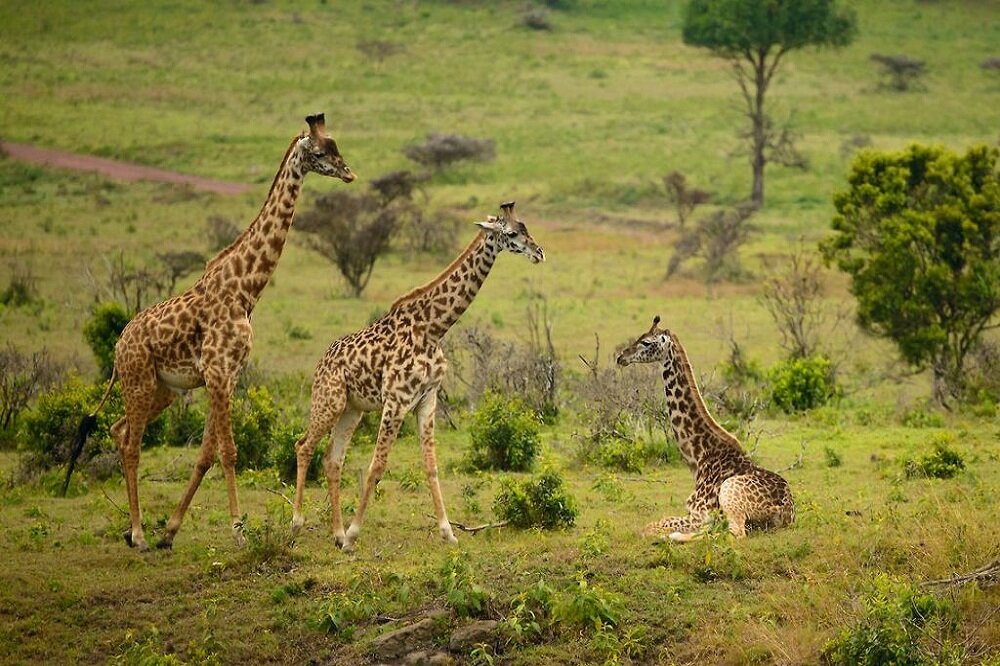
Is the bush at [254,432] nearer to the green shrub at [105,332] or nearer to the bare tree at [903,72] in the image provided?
the green shrub at [105,332]

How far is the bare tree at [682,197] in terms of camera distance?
3494cm

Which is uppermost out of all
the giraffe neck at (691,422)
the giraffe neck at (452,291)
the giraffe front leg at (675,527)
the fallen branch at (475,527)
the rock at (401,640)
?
the giraffe neck at (452,291)

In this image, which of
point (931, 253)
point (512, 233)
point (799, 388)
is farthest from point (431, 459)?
point (931, 253)

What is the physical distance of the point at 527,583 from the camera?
10242 millimetres

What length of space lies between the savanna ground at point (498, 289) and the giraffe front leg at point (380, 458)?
209mm

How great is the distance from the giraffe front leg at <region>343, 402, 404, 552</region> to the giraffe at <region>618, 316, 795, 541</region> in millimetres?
2131

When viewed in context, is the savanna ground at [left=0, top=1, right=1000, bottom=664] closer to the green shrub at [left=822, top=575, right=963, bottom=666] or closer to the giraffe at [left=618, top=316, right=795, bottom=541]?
the green shrub at [left=822, top=575, right=963, bottom=666]

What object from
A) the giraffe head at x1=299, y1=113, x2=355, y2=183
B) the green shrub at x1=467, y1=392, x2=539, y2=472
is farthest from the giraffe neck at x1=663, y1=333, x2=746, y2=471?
the giraffe head at x1=299, y1=113, x2=355, y2=183

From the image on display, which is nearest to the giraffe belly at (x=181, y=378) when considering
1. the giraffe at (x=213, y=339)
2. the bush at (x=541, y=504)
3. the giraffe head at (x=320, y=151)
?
the giraffe at (x=213, y=339)

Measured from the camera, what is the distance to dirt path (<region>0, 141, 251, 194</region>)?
38250mm

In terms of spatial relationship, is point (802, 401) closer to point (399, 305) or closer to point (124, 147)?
point (399, 305)

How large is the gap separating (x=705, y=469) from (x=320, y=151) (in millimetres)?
4009

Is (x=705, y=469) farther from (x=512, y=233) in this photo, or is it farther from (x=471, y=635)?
(x=471, y=635)

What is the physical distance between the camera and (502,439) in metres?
14.5
